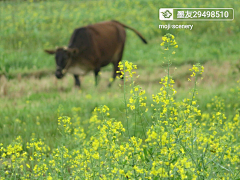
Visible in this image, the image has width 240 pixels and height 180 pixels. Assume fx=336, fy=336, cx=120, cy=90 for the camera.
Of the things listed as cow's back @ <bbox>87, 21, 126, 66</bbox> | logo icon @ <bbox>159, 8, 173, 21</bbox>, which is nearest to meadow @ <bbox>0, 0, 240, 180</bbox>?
cow's back @ <bbox>87, 21, 126, 66</bbox>

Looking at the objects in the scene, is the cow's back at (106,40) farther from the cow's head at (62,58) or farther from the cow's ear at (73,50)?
the cow's head at (62,58)

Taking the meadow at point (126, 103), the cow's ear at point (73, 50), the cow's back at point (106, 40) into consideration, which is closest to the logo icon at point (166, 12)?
the meadow at point (126, 103)

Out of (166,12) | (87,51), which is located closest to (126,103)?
(87,51)

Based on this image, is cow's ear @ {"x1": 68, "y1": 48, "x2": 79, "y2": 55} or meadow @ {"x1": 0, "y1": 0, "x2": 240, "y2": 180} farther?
cow's ear @ {"x1": 68, "y1": 48, "x2": 79, "y2": 55}

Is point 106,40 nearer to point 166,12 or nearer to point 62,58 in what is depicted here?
point 62,58

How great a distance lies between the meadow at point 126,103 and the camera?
277cm

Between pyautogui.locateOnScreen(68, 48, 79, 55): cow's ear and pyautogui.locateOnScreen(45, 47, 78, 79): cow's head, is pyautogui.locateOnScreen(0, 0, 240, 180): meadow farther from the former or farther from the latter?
pyautogui.locateOnScreen(68, 48, 79, 55): cow's ear

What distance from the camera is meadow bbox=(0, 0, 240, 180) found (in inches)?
109

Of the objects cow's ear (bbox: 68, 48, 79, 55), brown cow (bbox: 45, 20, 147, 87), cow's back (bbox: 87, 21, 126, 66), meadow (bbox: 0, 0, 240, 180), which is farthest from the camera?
cow's back (bbox: 87, 21, 126, 66)

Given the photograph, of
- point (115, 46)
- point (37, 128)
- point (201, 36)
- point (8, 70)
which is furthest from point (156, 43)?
point (37, 128)

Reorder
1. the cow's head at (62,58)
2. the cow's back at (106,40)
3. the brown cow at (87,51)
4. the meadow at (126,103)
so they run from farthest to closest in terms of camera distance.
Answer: the cow's back at (106,40)
the brown cow at (87,51)
the cow's head at (62,58)
the meadow at (126,103)

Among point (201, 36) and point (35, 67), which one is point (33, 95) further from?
point (201, 36)

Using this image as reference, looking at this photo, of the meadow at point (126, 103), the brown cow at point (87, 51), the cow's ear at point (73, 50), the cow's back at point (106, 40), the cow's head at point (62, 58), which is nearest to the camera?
the meadow at point (126, 103)

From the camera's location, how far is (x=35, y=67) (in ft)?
40.2
